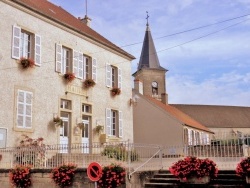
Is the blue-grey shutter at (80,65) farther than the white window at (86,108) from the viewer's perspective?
No

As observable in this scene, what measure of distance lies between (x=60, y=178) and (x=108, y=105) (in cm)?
999

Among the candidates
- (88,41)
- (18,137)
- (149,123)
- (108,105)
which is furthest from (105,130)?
(149,123)

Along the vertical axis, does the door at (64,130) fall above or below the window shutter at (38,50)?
below

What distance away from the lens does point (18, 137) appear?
49.4 feet

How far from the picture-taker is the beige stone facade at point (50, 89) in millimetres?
15109

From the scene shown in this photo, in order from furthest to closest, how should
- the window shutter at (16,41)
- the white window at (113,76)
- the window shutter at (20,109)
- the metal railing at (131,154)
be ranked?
the white window at (113,76) → the window shutter at (16,41) → the window shutter at (20,109) → the metal railing at (131,154)

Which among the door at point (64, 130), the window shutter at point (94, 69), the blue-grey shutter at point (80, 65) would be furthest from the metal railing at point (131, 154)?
the window shutter at point (94, 69)

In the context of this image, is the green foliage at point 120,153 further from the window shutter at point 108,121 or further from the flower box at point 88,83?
the window shutter at point 108,121

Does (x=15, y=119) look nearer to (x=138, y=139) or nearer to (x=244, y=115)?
(x=138, y=139)

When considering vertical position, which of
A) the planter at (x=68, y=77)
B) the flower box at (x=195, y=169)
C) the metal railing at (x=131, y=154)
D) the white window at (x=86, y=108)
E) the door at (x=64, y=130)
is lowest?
the flower box at (x=195, y=169)

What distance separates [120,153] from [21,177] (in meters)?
3.17

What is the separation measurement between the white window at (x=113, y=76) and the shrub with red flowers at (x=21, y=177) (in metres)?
9.92

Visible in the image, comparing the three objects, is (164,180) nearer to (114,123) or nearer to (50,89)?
(50,89)

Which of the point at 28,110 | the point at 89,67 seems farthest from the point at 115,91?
the point at 28,110
